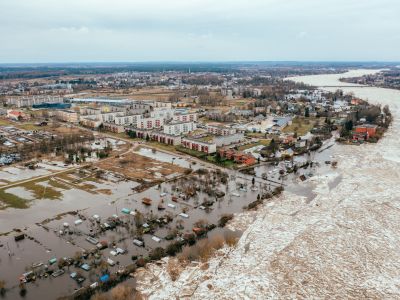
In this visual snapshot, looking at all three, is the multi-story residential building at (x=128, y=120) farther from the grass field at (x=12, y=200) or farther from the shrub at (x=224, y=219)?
the shrub at (x=224, y=219)

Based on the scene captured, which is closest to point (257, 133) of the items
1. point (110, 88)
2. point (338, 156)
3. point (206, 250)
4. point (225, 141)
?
point (225, 141)

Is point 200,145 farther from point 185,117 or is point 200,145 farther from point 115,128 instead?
point 185,117

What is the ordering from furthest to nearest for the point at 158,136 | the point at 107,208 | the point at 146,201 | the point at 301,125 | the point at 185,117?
the point at 185,117 → the point at 301,125 → the point at 158,136 → the point at 146,201 → the point at 107,208

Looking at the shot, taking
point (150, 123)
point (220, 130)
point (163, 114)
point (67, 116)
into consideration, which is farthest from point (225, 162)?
point (67, 116)

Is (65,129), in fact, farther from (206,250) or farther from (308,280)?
(308,280)

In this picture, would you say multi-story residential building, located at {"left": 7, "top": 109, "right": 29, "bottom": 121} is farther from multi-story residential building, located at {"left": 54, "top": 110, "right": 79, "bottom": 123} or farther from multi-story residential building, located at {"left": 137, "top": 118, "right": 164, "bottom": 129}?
multi-story residential building, located at {"left": 137, "top": 118, "right": 164, "bottom": 129}

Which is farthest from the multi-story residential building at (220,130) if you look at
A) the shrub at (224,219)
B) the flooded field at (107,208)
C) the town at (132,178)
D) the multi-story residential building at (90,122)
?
the shrub at (224,219)

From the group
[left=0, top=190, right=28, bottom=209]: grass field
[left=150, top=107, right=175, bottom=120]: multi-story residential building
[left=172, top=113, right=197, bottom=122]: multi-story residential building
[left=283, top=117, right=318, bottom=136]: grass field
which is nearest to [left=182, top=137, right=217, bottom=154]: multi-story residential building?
[left=172, top=113, right=197, bottom=122]: multi-story residential building
